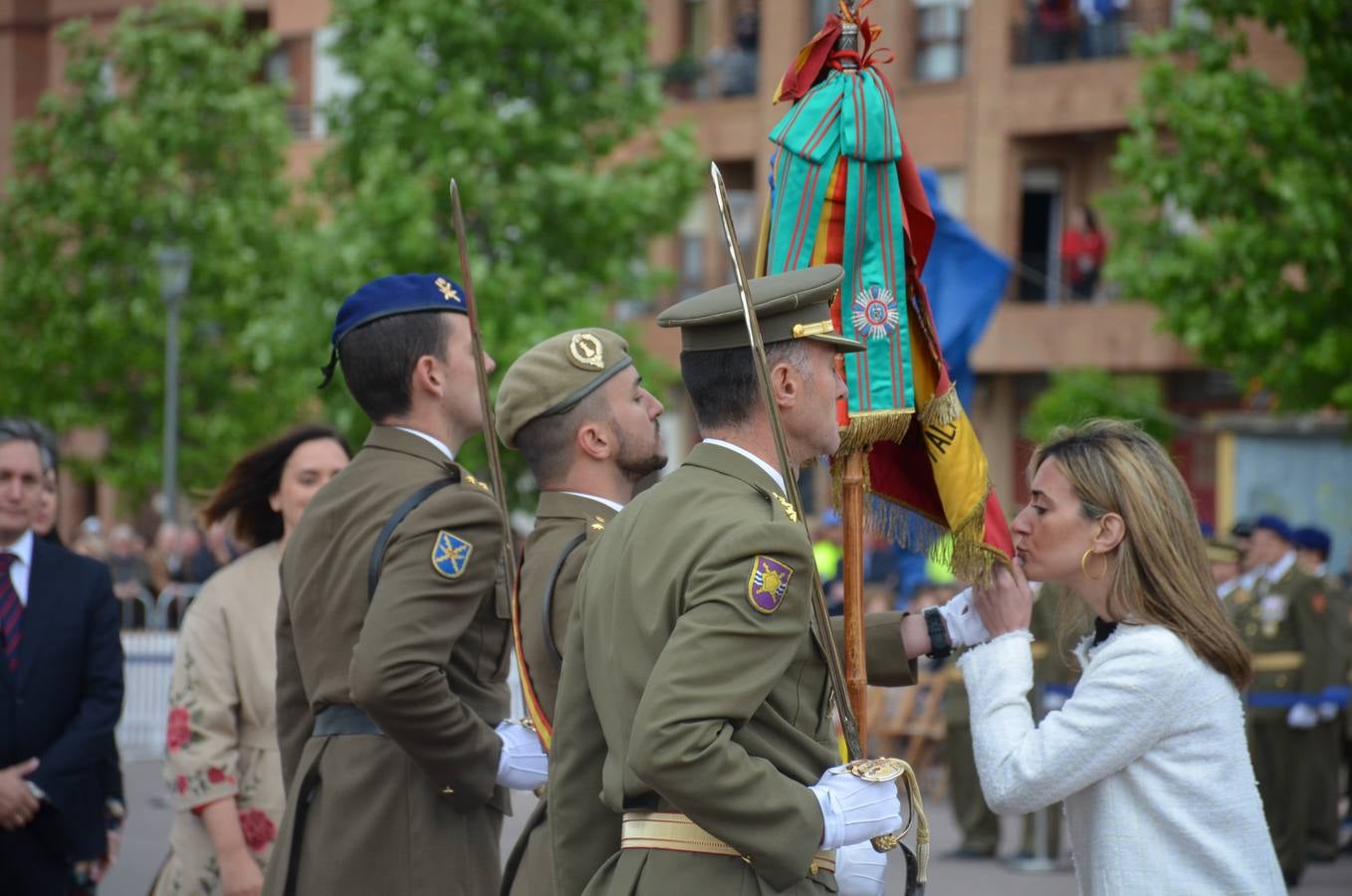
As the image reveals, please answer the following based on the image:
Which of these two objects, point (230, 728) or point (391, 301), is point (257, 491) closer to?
point (230, 728)

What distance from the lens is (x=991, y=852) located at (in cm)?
1291

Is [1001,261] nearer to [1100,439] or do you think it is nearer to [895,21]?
[1100,439]

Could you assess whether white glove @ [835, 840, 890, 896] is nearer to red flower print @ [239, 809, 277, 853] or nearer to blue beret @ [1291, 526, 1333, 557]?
red flower print @ [239, 809, 277, 853]

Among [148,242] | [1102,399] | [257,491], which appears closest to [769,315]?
[257,491]

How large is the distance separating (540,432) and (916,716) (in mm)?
11915

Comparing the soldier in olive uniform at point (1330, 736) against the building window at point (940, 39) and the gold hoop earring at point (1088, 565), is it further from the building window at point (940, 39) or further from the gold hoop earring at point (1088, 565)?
the building window at point (940, 39)

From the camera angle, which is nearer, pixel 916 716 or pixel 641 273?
pixel 916 716

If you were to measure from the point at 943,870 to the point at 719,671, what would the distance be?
31.8 ft

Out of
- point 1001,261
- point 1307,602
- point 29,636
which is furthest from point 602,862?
point 1307,602

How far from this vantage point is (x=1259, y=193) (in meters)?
16.6

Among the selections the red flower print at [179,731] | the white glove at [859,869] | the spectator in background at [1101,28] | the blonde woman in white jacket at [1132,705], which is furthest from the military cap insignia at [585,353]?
the spectator in background at [1101,28]

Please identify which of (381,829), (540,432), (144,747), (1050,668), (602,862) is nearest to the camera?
(602,862)

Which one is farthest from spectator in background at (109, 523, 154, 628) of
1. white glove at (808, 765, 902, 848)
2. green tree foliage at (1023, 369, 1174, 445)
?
white glove at (808, 765, 902, 848)

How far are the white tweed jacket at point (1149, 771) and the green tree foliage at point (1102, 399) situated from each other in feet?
71.1
